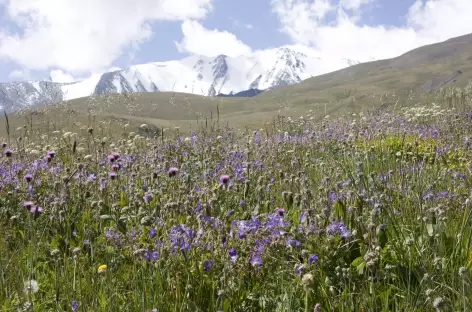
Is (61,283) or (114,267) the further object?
(114,267)

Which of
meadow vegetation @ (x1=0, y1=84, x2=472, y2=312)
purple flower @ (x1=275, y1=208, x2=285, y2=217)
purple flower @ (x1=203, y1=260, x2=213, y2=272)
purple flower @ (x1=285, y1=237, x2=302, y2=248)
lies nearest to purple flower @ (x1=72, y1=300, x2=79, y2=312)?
meadow vegetation @ (x1=0, y1=84, x2=472, y2=312)

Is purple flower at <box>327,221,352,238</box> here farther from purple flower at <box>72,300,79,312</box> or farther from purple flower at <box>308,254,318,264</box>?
purple flower at <box>72,300,79,312</box>

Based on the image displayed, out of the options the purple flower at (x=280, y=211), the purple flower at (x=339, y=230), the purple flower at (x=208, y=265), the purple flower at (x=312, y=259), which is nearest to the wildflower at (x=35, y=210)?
the purple flower at (x=208, y=265)

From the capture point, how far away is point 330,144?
7941 millimetres

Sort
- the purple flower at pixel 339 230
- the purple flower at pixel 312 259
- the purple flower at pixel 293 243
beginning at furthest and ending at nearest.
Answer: the purple flower at pixel 339 230 → the purple flower at pixel 293 243 → the purple flower at pixel 312 259

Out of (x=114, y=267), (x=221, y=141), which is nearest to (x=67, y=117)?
(x=221, y=141)

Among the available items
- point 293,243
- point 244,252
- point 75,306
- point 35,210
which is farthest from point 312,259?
point 35,210

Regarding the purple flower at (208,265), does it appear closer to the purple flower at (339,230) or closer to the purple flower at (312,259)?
the purple flower at (312,259)

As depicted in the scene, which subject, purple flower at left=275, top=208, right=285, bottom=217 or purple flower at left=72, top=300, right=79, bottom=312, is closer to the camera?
purple flower at left=72, top=300, right=79, bottom=312

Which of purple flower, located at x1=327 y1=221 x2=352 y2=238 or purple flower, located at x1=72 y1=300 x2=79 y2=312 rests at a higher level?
purple flower, located at x1=327 y1=221 x2=352 y2=238

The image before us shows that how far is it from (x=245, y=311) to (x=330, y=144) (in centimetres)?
569

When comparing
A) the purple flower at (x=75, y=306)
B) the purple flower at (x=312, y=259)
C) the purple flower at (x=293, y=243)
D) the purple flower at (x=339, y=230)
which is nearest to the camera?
the purple flower at (x=75, y=306)

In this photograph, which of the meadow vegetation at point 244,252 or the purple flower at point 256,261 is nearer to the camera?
the meadow vegetation at point 244,252

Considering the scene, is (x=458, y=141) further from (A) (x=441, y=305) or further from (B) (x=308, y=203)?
(A) (x=441, y=305)
